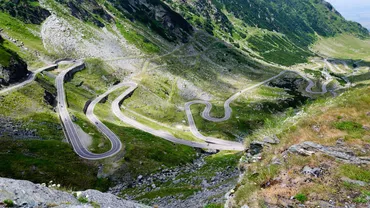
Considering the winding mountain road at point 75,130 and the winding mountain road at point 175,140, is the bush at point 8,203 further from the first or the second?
the winding mountain road at point 175,140

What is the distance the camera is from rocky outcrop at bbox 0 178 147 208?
21.7 meters

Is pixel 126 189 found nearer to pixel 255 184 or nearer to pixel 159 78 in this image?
pixel 255 184

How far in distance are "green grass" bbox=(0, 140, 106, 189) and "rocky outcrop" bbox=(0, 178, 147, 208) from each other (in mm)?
50186

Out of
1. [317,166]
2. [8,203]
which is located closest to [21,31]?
[8,203]

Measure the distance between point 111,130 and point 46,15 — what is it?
131 meters

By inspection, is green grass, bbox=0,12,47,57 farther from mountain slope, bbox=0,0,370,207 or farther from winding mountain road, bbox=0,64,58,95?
winding mountain road, bbox=0,64,58,95

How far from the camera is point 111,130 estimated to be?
115m

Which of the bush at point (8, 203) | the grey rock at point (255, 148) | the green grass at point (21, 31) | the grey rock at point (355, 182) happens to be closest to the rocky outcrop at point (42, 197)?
the bush at point (8, 203)

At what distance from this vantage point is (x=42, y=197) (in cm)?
2353

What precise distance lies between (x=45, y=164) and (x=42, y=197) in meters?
64.5

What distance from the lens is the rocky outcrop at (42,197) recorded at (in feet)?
71.3

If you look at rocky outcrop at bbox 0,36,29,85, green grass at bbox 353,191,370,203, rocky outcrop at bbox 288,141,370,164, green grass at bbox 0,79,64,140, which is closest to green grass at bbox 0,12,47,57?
rocky outcrop at bbox 0,36,29,85

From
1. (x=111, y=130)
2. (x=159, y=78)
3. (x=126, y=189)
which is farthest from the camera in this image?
(x=159, y=78)

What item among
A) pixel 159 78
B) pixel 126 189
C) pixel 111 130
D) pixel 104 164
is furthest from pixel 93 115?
pixel 159 78
